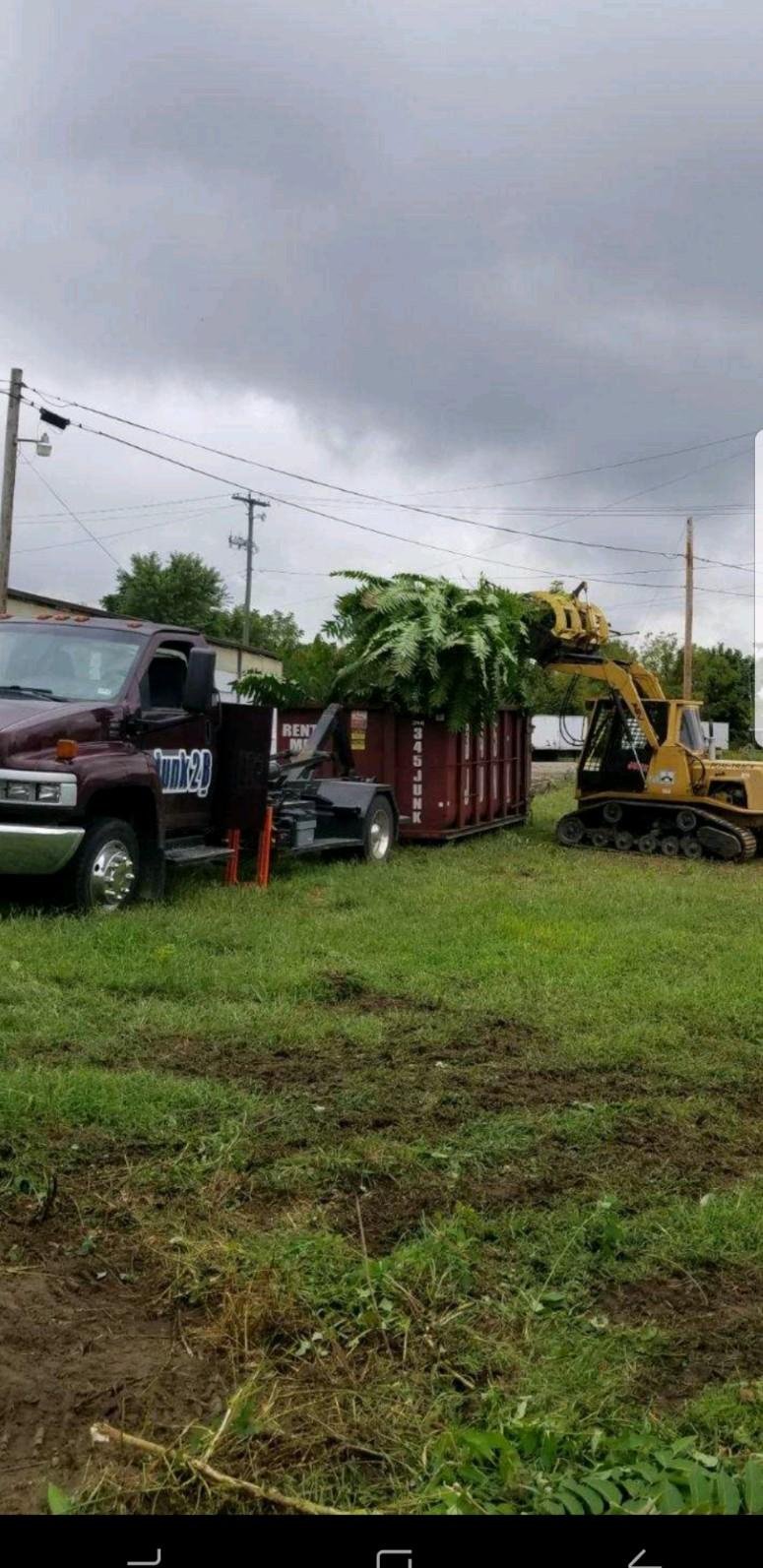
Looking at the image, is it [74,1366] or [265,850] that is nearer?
[74,1366]

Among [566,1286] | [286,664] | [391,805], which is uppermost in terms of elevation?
[286,664]

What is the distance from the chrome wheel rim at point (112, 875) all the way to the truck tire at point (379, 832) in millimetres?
4334

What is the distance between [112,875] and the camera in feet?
31.7

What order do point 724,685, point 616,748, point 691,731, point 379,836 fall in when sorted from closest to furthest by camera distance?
point 379,836 < point 616,748 < point 691,731 < point 724,685

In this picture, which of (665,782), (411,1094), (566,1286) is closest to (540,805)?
(665,782)

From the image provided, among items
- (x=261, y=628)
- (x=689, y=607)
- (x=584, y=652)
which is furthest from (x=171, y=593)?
(x=584, y=652)

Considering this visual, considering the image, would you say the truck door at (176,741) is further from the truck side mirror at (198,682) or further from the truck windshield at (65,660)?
the truck windshield at (65,660)

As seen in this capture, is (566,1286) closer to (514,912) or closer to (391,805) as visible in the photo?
(514,912)

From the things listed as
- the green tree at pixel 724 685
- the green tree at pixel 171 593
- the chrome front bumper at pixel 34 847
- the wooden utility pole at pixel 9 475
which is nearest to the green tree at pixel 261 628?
the green tree at pixel 171 593

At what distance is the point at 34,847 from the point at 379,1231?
17.7 ft

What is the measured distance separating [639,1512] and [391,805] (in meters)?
12.3

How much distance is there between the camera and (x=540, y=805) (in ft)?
84.4

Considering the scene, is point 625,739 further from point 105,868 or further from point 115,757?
point 105,868

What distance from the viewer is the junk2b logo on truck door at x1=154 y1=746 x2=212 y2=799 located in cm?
1050
